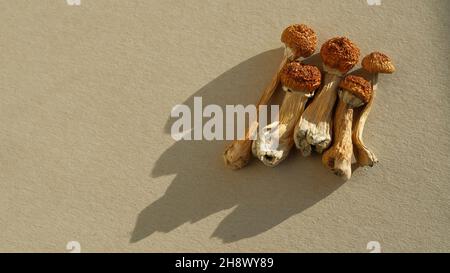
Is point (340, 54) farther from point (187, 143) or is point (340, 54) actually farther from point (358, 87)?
point (187, 143)

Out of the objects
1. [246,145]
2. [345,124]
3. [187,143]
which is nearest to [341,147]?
[345,124]

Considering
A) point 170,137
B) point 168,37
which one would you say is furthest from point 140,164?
point 168,37

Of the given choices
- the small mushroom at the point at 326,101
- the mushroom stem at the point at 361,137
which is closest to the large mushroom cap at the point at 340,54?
the small mushroom at the point at 326,101

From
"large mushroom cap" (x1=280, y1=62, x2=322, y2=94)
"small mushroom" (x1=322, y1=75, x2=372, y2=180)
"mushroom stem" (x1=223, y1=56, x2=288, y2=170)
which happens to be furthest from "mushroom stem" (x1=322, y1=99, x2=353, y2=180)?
"mushroom stem" (x1=223, y1=56, x2=288, y2=170)

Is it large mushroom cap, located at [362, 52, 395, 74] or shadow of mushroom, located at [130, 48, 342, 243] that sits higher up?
large mushroom cap, located at [362, 52, 395, 74]

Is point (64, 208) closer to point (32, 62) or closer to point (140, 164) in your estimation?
point (140, 164)

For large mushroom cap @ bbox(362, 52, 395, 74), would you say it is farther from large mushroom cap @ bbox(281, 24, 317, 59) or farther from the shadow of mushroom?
the shadow of mushroom

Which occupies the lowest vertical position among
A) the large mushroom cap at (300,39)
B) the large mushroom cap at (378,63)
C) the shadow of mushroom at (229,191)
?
the shadow of mushroom at (229,191)

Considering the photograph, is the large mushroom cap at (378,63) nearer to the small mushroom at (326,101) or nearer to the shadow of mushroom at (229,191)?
the small mushroom at (326,101)
